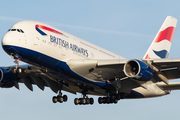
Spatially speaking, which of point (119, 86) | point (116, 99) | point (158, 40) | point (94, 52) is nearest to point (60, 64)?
point (94, 52)

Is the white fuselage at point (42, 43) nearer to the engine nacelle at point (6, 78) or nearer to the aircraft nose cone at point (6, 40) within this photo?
the aircraft nose cone at point (6, 40)

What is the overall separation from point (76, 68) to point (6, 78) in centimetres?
978

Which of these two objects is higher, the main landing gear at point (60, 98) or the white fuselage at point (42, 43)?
the white fuselage at point (42, 43)

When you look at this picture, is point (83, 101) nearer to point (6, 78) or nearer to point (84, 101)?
point (84, 101)

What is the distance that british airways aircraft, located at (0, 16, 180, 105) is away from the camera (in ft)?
83.0

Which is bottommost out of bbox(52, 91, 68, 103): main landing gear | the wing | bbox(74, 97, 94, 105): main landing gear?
bbox(74, 97, 94, 105): main landing gear

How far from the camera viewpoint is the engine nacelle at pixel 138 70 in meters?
25.9

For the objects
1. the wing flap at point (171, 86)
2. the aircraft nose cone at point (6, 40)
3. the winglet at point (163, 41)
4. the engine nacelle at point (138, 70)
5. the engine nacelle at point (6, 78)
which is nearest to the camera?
the aircraft nose cone at point (6, 40)

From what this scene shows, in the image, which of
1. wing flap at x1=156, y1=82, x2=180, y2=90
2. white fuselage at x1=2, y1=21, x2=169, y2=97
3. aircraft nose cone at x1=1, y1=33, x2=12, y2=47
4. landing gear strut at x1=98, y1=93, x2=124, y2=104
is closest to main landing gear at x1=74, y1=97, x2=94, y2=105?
landing gear strut at x1=98, y1=93, x2=124, y2=104

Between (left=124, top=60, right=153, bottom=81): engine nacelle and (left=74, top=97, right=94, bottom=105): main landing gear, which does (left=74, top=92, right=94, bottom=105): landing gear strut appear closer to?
(left=74, top=97, right=94, bottom=105): main landing gear

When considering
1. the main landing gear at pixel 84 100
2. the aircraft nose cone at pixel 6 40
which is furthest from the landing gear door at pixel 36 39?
the main landing gear at pixel 84 100

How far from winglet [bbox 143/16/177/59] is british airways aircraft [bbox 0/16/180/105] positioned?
6.39 meters

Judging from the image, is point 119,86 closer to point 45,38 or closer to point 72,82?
point 72,82

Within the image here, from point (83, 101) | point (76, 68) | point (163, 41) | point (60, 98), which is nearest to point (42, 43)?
point (76, 68)
